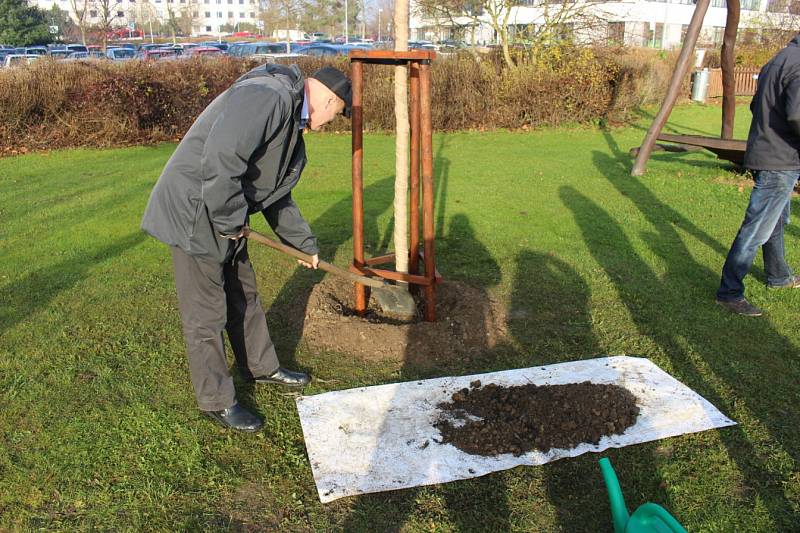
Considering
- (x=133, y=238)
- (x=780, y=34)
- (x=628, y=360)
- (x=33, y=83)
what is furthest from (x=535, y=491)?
(x=780, y=34)

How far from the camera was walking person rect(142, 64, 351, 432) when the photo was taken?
2979 millimetres

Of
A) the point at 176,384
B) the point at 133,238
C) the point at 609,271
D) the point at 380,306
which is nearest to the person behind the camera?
the point at 176,384

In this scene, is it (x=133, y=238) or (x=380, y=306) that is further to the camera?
(x=133, y=238)

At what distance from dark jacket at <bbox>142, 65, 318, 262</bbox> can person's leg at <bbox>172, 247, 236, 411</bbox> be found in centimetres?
13

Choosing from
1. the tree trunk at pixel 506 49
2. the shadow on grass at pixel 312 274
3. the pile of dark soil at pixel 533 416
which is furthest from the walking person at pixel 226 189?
the tree trunk at pixel 506 49

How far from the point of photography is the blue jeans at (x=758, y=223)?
4.80 metres

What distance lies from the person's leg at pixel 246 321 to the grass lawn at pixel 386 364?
0.18m

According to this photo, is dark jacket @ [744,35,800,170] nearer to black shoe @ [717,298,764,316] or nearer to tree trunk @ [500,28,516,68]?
black shoe @ [717,298,764,316]

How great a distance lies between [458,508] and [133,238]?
17.3ft

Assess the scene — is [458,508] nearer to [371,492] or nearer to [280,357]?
[371,492]

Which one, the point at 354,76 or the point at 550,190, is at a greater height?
the point at 354,76

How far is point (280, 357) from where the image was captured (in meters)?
4.34

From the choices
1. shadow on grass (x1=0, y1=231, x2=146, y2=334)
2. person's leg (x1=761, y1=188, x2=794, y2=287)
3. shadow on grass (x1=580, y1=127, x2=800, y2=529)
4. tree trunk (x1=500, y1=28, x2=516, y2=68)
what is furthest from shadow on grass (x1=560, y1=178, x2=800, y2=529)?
tree trunk (x1=500, y1=28, x2=516, y2=68)

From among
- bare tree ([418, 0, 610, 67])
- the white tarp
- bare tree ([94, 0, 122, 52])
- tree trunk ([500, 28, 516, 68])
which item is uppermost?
bare tree ([94, 0, 122, 52])
